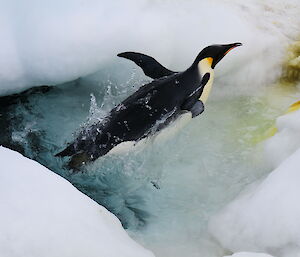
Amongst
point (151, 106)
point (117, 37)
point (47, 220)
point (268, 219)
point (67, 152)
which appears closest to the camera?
point (47, 220)

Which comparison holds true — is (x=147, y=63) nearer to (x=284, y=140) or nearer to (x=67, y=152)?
(x=67, y=152)

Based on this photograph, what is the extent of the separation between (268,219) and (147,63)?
2.54ft

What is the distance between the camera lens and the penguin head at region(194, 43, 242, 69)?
2.11 m

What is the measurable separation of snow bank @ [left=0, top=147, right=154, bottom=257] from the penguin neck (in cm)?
85

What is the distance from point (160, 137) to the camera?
6.68 ft

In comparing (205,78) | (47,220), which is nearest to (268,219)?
(47,220)

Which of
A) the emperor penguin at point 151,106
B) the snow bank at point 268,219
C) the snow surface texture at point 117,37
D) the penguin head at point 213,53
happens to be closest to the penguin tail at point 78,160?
the emperor penguin at point 151,106

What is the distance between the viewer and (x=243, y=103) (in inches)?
89.0

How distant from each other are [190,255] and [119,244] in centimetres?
32

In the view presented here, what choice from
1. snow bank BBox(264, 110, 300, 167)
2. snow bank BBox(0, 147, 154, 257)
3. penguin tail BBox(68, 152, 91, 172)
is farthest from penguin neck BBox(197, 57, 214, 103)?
snow bank BBox(0, 147, 154, 257)

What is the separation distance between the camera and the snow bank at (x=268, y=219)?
144 centimetres

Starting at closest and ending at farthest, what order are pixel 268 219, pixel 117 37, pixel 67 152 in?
pixel 268 219 → pixel 67 152 → pixel 117 37

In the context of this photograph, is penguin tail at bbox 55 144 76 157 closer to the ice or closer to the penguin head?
the ice

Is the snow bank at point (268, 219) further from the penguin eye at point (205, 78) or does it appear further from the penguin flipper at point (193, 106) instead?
the penguin eye at point (205, 78)
